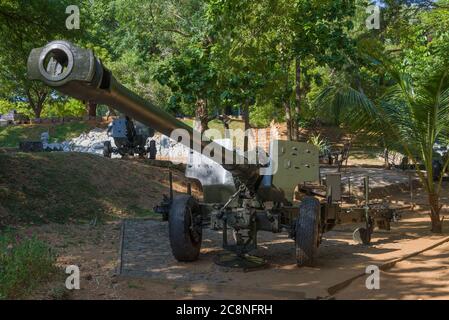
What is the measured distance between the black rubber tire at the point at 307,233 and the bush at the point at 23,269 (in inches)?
120

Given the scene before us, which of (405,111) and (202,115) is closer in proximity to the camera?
(405,111)

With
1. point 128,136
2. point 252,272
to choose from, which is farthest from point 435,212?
point 128,136

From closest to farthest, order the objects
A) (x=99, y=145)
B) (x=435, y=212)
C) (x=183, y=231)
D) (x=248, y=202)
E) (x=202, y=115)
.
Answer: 1. (x=183, y=231)
2. (x=248, y=202)
3. (x=435, y=212)
4. (x=202, y=115)
5. (x=99, y=145)

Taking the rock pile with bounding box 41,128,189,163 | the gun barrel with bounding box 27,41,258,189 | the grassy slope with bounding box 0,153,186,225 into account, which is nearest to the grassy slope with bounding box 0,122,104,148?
the rock pile with bounding box 41,128,189,163

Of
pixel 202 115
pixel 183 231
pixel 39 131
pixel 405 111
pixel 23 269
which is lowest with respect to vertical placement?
pixel 23 269

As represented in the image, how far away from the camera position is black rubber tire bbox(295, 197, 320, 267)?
23.9 ft

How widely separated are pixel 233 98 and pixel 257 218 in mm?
6194

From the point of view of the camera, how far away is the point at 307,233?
726 centimetres

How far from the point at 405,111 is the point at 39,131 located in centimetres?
2905

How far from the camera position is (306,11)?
14.4 meters

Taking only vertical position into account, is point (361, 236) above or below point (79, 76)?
below

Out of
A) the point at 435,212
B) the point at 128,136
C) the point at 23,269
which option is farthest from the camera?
the point at 128,136

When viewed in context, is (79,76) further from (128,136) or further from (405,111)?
(128,136)

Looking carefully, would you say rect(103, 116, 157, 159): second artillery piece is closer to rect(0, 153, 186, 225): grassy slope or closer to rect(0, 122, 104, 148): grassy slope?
rect(0, 153, 186, 225): grassy slope
